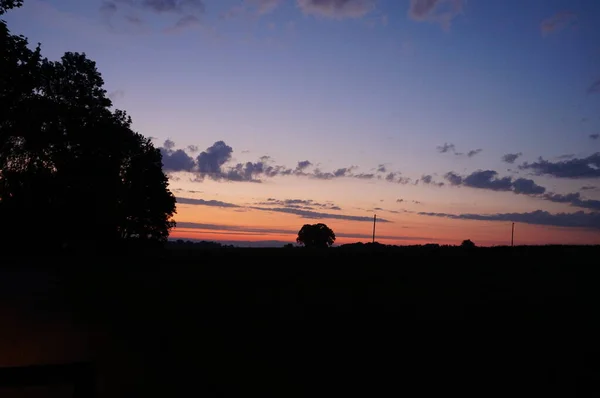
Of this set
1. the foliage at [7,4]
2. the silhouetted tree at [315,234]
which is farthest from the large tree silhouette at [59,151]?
the silhouetted tree at [315,234]

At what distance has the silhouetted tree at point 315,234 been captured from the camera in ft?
434

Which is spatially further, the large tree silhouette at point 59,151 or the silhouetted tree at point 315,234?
the silhouetted tree at point 315,234

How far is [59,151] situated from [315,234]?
3960 inches

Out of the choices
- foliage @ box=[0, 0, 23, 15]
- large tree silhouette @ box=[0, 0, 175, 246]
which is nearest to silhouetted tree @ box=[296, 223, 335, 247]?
large tree silhouette @ box=[0, 0, 175, 246]

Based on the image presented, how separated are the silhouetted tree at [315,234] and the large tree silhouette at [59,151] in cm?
8366

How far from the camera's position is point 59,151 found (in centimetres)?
3538

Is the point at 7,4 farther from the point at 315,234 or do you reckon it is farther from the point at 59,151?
the point at 315,234

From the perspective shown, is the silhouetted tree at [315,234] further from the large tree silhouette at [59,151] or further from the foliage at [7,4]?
the foliage at [7,4]

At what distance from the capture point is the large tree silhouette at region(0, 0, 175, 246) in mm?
26906

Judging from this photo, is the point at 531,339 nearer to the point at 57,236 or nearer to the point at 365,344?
the point at 365,344

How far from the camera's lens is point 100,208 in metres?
42.3

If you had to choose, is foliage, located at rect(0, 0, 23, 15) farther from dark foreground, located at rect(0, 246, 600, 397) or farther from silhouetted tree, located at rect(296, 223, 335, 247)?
silhouetted tree, located at rect(296, 223, 335, 247)

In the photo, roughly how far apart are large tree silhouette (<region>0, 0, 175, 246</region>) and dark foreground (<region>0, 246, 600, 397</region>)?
12709mm

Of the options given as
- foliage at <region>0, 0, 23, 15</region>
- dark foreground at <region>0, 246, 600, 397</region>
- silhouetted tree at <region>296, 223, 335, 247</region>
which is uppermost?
foliage at <region>0, 0, 23, 15</region>
